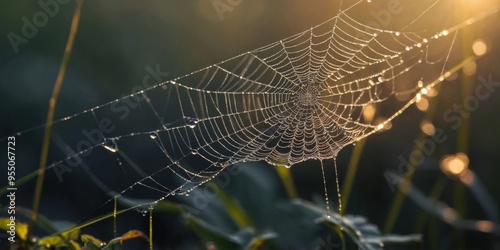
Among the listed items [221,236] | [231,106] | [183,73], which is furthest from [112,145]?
[183,73]

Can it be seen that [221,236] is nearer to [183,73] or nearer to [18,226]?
[18,226]

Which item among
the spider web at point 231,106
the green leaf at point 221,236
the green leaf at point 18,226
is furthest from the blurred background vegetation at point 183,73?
the green leaf at point 18,226

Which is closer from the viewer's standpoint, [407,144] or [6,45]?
[407,144]

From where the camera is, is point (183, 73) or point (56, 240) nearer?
point (56, 240)

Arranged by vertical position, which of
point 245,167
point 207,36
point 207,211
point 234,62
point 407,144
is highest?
point 207,36

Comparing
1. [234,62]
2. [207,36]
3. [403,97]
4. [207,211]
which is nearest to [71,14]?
[207,36]

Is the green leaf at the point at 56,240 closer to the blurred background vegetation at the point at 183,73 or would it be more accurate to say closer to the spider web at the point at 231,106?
the blurred background vegetation at the point at 183,73

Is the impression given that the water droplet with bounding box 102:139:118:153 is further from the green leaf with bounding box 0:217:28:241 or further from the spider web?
the spider web

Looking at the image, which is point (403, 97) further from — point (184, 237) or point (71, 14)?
point (71, 14)
